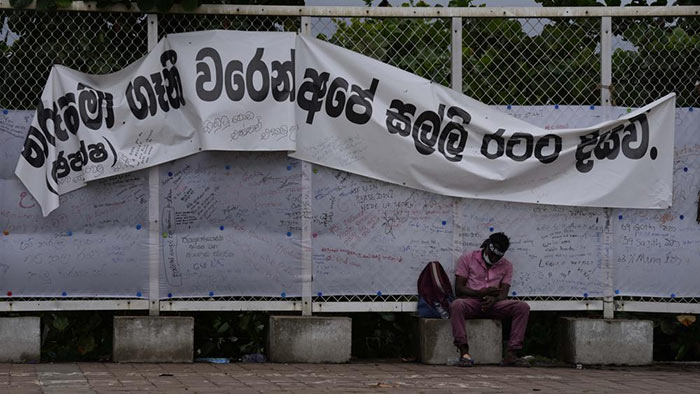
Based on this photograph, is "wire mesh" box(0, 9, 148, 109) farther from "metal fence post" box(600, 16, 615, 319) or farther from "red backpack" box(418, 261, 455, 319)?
"metal fence post" box(600, 16, 615, 319)

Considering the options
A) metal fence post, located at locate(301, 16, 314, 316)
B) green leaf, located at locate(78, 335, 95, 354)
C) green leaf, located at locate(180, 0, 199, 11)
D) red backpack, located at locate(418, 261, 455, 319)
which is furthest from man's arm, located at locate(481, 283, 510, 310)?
green leaf, located at locate(180, 0, 199, 11)

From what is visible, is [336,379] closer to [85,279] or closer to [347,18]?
[85,279]

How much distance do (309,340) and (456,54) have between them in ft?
9.35

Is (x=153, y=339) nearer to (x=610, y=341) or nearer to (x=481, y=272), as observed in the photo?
(x=481, y=272)

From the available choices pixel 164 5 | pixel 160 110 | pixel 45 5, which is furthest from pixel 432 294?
pixel 45 5

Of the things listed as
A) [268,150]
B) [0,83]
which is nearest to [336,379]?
[268,150]

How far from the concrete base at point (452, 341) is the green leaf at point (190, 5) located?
338cm

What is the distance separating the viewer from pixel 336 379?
7.76 metres

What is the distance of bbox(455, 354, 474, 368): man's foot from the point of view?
346 inches

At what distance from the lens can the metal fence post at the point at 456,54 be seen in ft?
29.9

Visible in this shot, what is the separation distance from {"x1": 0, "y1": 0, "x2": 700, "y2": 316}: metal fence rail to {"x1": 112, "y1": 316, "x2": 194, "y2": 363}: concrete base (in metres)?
0.14

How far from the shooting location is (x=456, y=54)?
9.13 meters

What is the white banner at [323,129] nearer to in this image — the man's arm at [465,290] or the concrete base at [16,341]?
the man's arm at [465,290]

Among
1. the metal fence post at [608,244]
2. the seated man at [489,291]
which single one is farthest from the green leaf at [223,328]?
the metal fence post at [608,244]
